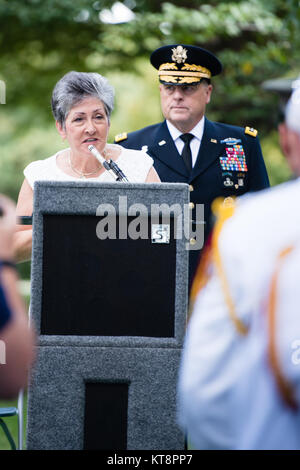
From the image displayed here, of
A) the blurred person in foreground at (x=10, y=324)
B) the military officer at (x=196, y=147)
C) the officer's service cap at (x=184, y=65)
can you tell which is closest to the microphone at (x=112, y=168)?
the military officer at (x=196, y=147)

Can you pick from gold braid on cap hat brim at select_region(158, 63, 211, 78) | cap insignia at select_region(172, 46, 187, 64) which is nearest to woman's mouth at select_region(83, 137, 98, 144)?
gold braid on cap hat brim at select_region(158, 63, 211, 78)

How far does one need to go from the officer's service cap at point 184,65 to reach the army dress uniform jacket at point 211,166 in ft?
0.85

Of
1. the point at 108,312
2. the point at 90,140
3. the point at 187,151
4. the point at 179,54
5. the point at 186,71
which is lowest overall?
the point at 108,312

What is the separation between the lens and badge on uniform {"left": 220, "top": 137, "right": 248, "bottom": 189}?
423cm

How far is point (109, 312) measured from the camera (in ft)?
9.84

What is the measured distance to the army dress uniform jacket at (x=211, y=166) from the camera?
418 centimetres

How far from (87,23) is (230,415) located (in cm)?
1005

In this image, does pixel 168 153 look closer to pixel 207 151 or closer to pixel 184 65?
pixel 207 151

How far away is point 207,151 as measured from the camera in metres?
4.23

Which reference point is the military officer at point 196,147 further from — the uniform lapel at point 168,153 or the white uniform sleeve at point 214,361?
the white uniform sleeve at point 214,361

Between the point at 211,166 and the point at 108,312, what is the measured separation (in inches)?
58.4

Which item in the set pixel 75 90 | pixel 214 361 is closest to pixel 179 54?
pixel 75 90

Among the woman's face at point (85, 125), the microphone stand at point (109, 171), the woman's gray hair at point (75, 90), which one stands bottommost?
the microphone stand at point (109, 171)

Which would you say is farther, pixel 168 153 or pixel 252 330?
pixel 168 153
